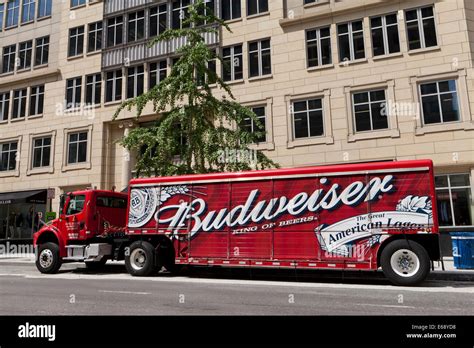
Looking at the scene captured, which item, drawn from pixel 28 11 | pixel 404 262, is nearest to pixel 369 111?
pixel 404 262

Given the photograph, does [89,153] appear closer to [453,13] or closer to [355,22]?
[355,22]

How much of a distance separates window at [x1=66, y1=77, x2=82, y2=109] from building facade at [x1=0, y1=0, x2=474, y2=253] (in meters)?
0.08

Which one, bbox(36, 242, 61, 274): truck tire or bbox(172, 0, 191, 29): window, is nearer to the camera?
bbox(36, 242, 61, 274): truck tire

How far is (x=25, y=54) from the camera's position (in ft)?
105

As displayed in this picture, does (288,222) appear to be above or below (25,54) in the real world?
below

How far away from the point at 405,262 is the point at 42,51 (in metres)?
32.3

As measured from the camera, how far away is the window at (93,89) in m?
28.6

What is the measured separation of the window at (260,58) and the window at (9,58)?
2193 cm

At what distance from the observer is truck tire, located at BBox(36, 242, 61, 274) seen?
1421 cm

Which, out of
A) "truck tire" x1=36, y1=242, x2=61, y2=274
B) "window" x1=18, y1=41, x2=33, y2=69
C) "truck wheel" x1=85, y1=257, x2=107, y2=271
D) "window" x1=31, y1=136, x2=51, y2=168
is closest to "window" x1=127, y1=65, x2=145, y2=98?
"window" x1=31, y1=136, x2=51, y2=168

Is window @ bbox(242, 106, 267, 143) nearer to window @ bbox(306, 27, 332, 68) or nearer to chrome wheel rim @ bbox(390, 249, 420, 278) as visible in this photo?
window @ bbox(306, 27, 332, 68)

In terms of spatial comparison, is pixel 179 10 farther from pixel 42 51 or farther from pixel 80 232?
pixel 80 232
